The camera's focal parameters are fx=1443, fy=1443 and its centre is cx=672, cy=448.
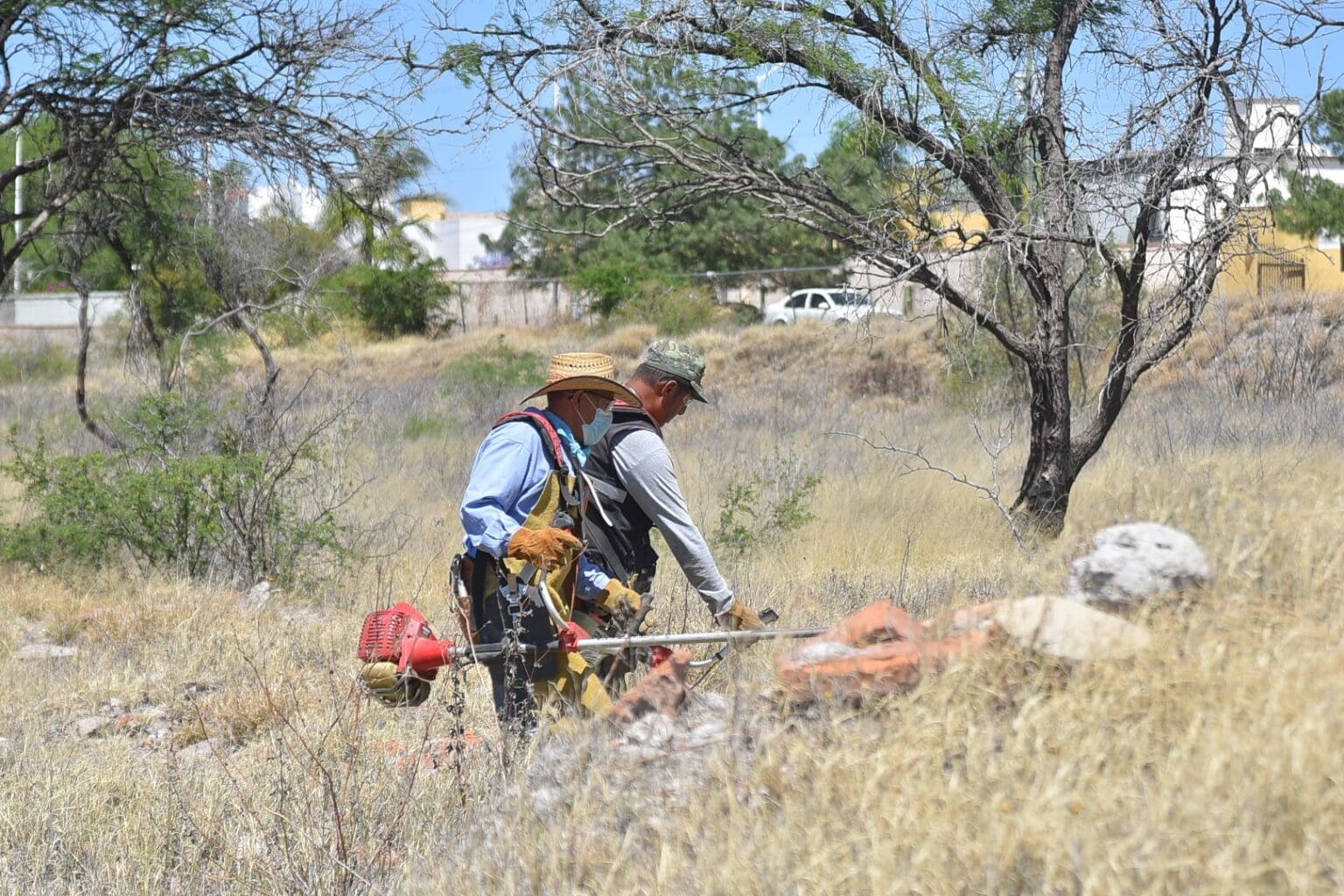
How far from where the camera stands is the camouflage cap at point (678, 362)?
485cm

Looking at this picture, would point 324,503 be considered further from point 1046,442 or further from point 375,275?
point 375,275

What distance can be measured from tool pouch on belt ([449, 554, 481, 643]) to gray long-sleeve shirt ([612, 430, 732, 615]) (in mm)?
559

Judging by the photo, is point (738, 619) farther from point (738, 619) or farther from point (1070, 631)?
point (1070, 631)

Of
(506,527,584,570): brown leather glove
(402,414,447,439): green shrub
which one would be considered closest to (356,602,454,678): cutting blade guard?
(506,527,584,570): brown leather glove

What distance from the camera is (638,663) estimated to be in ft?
14.6

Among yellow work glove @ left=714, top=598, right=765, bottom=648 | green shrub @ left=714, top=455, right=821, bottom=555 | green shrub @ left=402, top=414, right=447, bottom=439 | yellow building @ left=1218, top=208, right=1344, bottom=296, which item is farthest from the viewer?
yellow building @ left=1218, top=208, right=1344, bottom=296

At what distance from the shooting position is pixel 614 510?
4.57 m

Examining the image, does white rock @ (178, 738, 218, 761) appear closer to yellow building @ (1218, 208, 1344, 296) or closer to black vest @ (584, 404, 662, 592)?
black vest @ (584, 404, 662, 592)

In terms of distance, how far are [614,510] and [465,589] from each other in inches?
22.3

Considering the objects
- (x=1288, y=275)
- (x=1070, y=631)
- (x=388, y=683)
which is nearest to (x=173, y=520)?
(x=388, y=683)

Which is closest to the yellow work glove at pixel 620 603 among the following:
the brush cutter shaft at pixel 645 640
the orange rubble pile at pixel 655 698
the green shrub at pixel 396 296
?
the brush cutter shaft at pixel 645 640

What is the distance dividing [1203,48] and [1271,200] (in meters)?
0.92

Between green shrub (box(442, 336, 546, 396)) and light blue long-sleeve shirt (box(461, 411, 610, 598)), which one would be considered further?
green shrub (box(442, 336, 546, 396))

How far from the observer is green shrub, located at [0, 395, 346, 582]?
29.7ft
